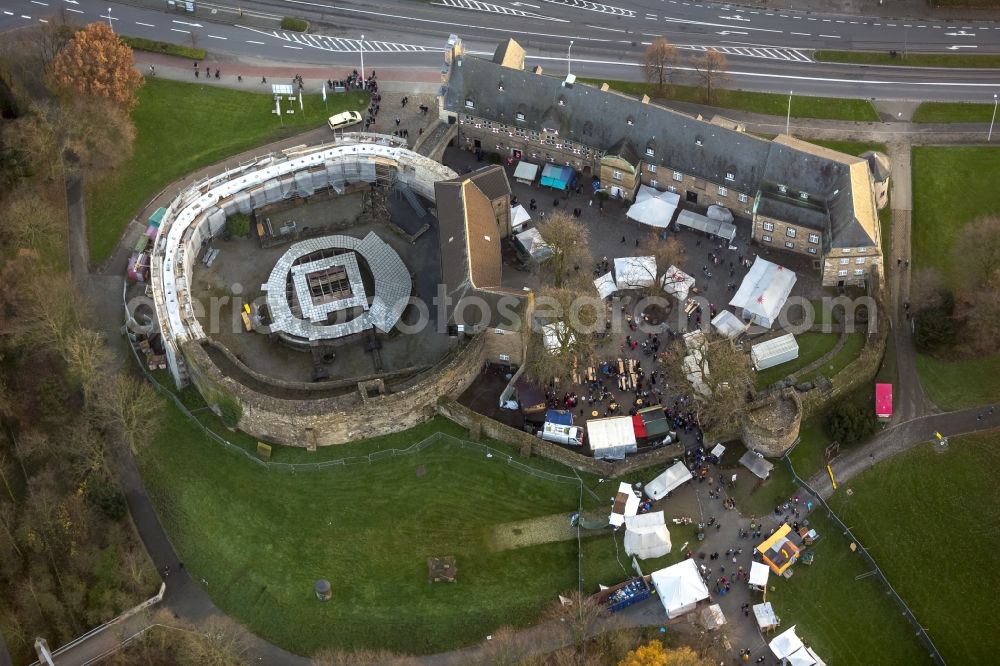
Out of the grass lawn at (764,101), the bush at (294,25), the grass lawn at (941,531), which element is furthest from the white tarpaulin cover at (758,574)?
the bush at (294,25)

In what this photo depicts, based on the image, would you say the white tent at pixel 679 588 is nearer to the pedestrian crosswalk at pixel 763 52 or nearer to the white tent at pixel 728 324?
the white tent at pixel 728 324

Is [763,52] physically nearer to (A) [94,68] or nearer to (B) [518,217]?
(B) [518,217]

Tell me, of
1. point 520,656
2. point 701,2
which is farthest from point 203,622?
point 701,2

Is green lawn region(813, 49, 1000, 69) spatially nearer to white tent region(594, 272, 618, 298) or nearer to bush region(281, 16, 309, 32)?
white tent region(594, 272, 618, 298)

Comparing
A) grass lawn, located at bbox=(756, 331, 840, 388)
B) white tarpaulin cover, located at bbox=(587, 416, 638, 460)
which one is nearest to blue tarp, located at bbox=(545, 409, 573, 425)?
white tarpaulin cover, located at bbox=(587, 416, 638, 460)

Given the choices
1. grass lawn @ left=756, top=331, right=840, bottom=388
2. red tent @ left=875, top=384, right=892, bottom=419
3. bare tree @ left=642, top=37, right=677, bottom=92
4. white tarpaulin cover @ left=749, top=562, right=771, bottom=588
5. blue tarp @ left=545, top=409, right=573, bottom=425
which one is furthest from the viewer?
bare tree @ left=642, top=37, right=677, bottom=92

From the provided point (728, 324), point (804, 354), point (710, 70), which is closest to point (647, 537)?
point (728, 324)
